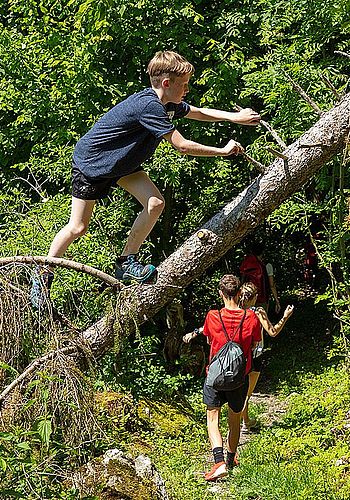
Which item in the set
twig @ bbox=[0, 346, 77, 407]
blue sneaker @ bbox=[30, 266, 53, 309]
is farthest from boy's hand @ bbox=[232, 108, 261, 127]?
twig @ bbox=[0, 346, 77, 407]

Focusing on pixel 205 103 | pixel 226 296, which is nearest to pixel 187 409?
pixel 226 296

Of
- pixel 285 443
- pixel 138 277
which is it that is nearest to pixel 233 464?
pixel 285 443

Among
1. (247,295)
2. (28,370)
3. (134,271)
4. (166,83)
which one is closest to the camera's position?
(28,370)

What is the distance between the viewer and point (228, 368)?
20.8 feet

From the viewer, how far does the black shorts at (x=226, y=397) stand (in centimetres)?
648

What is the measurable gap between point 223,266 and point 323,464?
518cm

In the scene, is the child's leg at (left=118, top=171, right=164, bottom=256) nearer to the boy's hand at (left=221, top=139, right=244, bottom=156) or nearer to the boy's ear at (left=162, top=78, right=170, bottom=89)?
the boy's hand at (left=221, top=139, right=244, bottom=156)

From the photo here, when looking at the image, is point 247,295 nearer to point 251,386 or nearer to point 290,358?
point 251,386

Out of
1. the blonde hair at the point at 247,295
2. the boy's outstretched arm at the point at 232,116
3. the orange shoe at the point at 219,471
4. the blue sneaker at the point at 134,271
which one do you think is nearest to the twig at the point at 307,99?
the boy's outstretched arm at the point at 232,116

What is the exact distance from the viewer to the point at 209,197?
34.2 ft

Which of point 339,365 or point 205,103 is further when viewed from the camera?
point 339,365

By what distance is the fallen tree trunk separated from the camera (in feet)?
17.5

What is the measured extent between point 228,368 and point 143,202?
193cm

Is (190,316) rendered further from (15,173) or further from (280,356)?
(15,173)
